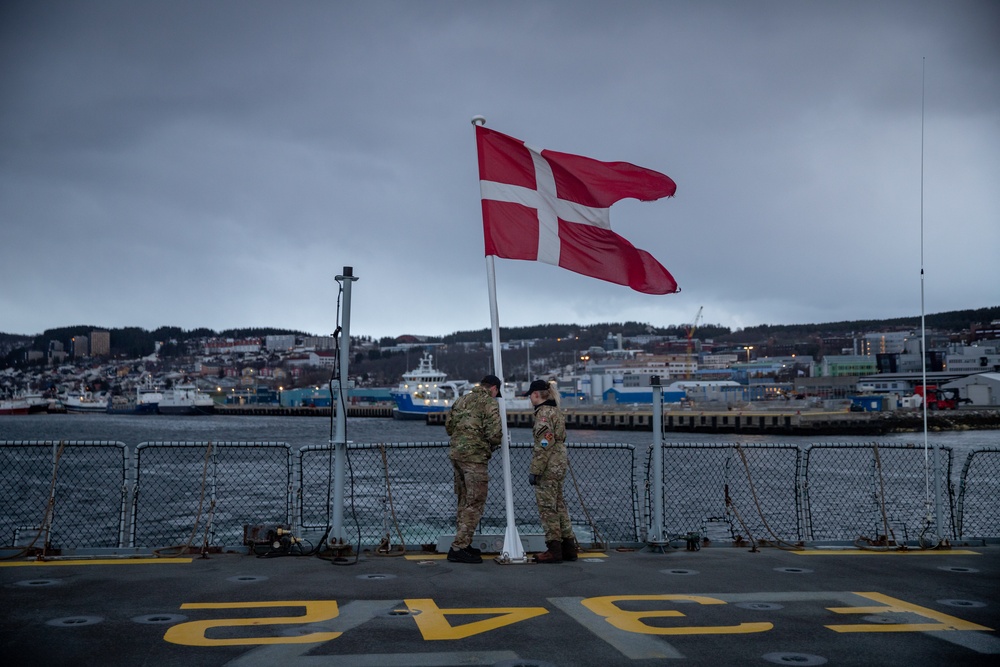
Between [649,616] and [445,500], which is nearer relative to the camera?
[649,616]

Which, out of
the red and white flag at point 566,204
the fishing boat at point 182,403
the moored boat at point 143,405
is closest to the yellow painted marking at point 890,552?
the red and white flag at point 566,204

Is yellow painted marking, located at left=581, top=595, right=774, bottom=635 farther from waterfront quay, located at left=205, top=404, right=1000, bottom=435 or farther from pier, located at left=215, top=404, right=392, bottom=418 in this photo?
pier, located at left=215, top=404, right=392, bottom=418

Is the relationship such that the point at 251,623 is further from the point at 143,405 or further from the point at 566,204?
the point at 143,405

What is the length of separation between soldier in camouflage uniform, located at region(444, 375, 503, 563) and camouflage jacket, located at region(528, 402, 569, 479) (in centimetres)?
45

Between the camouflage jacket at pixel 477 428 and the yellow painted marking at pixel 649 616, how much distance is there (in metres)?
2.21

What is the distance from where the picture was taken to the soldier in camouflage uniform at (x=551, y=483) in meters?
8.18

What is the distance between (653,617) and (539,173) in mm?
5055

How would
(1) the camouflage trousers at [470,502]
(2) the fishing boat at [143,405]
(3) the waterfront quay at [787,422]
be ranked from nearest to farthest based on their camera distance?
(1) the camouflage trousers at [470,502], (3) the waterfront quay at [787,422], (2) the fishing boat at [143,405]

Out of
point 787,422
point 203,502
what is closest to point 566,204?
point 203,502

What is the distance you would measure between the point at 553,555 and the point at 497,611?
2.31 metres

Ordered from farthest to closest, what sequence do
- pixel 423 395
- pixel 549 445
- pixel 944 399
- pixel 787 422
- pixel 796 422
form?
pixel 423 395 → pixel 944 399 → pixel 796 422 → pixel 787 422 → pixel 549 445

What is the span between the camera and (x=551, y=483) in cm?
825

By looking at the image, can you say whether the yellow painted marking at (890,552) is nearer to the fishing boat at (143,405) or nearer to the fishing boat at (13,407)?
the fishing boat at (143,405)

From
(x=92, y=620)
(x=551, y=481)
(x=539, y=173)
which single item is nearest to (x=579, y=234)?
(x=539, y=173)
